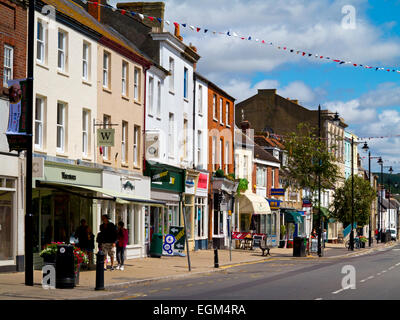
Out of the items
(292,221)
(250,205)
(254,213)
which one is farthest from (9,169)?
(292,221)

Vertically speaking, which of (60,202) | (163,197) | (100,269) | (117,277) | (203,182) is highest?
(203,182)

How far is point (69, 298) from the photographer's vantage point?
17391 millimetres

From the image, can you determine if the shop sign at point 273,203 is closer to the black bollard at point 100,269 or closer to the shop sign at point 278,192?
the shop sign at point 278,192

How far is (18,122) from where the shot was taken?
20641mm

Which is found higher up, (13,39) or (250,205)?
(13,39)

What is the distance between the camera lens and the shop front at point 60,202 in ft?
87.6

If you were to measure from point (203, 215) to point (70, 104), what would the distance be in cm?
1958

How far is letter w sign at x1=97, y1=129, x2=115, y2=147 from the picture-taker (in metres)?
30.5

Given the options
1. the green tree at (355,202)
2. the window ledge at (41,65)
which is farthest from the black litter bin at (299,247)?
the green tree at (355,202)

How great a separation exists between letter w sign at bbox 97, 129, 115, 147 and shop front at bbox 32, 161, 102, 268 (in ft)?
4.03

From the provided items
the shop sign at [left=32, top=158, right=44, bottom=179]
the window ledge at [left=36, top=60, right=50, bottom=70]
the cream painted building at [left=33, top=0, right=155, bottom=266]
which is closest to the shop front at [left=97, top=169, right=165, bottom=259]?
the cream painted building at [left=33, top=0, right=155, bottom=266]

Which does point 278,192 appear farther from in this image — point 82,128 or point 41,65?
point 41,65

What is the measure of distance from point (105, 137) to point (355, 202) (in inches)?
1801

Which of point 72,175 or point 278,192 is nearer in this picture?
point 72,175
